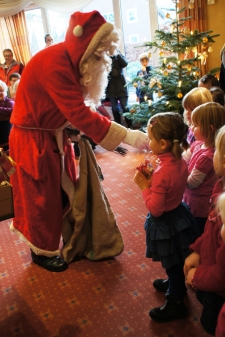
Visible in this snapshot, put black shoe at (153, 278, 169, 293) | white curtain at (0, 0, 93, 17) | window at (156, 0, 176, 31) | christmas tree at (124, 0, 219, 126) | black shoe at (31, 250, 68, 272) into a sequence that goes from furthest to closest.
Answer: white curtain at (0, 0, 93, 17), window at (156, 0, 176, 31), christmas tree at (124, 0, 219, 126), black shoe at (31, 250, 68, 272), black shoe at (153, 278, 169, 293)

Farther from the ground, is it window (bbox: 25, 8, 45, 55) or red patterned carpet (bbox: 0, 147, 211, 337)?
window (bbox: 25, 8, 45, 55)

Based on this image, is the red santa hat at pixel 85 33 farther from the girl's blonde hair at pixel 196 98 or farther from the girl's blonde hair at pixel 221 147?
the girl's blonde hair at pixel 221 147

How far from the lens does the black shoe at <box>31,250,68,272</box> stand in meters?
2.10

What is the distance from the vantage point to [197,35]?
140 inches

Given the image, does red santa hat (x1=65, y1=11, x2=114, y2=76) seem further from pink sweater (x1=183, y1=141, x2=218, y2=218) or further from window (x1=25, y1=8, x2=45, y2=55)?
window (x1=25, y1=8, x2=45, y2=55)

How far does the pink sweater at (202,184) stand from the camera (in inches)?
63.4

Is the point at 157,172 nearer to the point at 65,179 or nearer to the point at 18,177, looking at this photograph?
the point at 65,179

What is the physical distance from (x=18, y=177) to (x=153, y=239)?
938mm

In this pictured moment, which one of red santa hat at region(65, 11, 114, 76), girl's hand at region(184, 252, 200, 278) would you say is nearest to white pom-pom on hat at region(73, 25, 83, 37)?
red santa hat at region(65, 11, 114, 76)

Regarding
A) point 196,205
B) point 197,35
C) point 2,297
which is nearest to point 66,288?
point 2,297

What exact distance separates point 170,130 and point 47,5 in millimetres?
5207

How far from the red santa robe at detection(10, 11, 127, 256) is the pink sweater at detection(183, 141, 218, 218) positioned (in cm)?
39

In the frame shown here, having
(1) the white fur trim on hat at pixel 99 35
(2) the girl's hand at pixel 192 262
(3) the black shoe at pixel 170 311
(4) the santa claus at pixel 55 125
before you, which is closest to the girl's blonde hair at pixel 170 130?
(4) the santa claus at pixel 55 125

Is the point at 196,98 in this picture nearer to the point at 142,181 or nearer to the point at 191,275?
the point at 142,181
